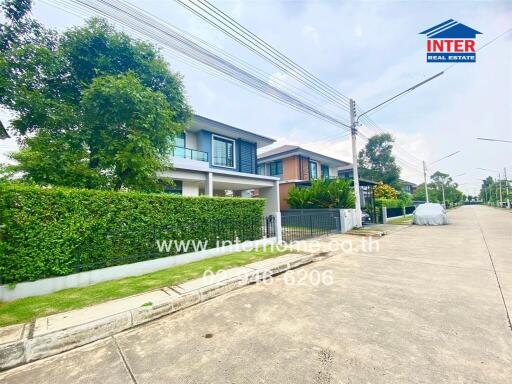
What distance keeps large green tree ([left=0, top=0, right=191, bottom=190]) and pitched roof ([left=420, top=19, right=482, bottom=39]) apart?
10.9 metres

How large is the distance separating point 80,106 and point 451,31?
1411 centimetres

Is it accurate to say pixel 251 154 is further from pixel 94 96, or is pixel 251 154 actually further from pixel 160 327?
pixel 160 327

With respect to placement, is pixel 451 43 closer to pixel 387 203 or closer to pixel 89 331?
pixel 89 331

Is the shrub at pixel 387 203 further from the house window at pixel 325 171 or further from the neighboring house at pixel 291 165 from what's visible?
the house window at pixel 325 171

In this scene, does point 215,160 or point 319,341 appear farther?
point 215,160

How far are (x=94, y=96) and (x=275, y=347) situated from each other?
777 cm

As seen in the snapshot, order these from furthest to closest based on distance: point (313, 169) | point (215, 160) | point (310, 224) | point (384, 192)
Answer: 1. point (313, 169)
2. point (384, 192)
3. point (215, 160)
4. point (310, 224)

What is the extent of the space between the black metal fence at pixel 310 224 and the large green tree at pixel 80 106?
7.43 metres

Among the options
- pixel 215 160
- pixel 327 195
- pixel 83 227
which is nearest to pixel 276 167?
pixel 215 160

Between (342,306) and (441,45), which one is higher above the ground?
(441,45)

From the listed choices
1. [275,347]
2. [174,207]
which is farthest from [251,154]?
[275,347]

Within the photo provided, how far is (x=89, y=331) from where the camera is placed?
326 cm

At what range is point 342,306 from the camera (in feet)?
12.9

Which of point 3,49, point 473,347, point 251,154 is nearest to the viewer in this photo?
point 473,347
